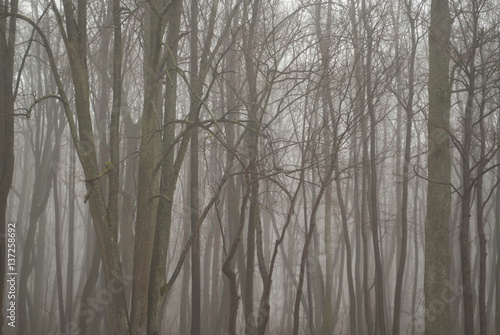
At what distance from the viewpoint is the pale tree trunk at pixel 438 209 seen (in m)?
7.89

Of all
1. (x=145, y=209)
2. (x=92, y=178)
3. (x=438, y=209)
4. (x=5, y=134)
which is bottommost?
(x=145, y=209)

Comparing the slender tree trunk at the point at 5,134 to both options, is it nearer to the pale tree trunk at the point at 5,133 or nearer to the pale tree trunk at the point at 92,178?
the pale tree trunk at the point at 5,133

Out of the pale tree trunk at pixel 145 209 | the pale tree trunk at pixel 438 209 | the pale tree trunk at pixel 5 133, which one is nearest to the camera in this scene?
the pale tree trunk at pixel 145 209

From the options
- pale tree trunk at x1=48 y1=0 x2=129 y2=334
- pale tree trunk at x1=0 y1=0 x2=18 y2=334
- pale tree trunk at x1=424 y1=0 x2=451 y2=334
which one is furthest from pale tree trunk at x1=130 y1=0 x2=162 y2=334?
pale tree trunk at x1=424 y1=0 x2=451 y2=334

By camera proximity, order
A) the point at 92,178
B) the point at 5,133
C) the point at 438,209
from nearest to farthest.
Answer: the point at 92,178
the point at 438,209
the point at 5,133

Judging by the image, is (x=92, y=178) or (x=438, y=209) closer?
(x=92, y=178)

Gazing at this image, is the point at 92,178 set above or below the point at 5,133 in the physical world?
below

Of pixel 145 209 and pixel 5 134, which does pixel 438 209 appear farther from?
pixel 5 134

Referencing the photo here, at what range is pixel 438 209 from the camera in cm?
809

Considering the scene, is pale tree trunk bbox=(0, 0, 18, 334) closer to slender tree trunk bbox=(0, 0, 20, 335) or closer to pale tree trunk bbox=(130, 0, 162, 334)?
slender tree trunk bbox=(0, 0, 20, 335)

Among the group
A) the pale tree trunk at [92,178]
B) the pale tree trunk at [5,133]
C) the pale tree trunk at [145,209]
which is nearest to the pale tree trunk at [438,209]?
the pale tree trunk at [145,209]

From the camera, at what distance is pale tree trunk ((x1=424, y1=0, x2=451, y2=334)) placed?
789 centimetres

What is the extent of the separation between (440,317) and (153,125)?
5433 millimetres

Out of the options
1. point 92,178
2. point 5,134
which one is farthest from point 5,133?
point 92,178
